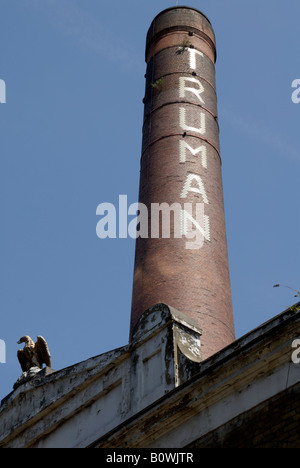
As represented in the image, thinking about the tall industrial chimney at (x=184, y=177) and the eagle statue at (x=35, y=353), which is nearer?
the eagle statue at (x=35, y=353)

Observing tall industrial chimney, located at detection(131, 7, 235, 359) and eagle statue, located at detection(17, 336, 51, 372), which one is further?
tall industrial chimney, located at detection(131, 7, 235, 359)

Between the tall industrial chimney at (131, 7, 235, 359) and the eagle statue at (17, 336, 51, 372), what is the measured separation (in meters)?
2.49

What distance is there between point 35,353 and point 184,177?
566 cm

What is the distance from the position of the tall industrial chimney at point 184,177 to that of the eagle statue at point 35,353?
8.16 feet

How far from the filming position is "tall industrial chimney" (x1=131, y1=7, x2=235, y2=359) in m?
15.1

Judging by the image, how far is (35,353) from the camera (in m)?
13.1

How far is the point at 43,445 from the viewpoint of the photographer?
37.0 feet

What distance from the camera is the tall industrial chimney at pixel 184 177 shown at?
49.6 ft

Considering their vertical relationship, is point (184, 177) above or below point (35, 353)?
above

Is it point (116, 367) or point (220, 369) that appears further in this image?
point (116, 367)

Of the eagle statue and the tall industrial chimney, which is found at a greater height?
the tall industrial chimney
